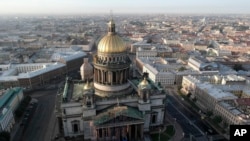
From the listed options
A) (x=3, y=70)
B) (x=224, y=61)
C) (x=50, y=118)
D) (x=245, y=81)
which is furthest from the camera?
(x=224, y=61)

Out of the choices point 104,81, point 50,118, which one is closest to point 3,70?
point 50,118

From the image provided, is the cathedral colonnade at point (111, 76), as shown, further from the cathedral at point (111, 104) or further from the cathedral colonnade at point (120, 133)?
the cathedral colonnade at point (120, 133)

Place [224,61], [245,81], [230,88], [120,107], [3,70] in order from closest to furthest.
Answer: [120,107], [230,88], [245,81], [3,70], [224,61]

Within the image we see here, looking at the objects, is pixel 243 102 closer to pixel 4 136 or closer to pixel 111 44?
pixel 111 44

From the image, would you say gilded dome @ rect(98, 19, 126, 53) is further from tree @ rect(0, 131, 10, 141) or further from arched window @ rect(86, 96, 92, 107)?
tree @ rect(0, 131, 10, 141)

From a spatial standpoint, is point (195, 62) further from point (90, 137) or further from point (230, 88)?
point (90, 137)

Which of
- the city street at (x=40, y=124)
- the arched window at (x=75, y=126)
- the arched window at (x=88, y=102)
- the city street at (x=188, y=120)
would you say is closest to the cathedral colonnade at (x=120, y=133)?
the arched window at (x=88, y=102)

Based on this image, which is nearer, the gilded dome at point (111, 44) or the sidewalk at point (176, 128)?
the gilded dome at point (111, 44)

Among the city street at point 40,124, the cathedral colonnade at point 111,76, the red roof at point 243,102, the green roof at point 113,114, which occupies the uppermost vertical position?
the cathedral colonnade at point 111,76
